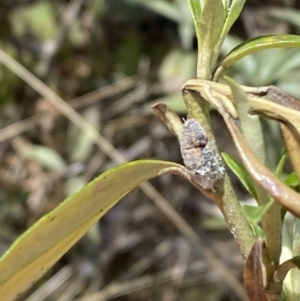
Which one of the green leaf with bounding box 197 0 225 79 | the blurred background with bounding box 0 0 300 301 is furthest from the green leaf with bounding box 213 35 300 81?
the blurred background with bounding box 0 0 300 301

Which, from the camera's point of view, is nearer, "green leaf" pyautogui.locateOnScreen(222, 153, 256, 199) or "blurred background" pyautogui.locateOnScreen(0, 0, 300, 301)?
"green leaf" pyautogui.locateOnScreen(222, 153, 256, 199)

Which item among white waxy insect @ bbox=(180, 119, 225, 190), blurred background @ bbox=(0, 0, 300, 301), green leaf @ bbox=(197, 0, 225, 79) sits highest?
green leaf @ bbox=(197, 0, 225, 79)

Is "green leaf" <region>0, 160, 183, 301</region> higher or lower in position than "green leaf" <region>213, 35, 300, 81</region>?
lower

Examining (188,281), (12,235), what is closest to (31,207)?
(12,235)

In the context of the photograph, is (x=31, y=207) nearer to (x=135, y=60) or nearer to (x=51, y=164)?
(x=51, y=164)

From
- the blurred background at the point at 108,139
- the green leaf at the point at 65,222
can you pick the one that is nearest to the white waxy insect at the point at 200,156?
the green leaf at the point at 65,222

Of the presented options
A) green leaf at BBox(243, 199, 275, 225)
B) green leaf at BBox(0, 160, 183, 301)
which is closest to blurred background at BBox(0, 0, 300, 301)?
green leaf at BBox(0, 160, 183, 301)

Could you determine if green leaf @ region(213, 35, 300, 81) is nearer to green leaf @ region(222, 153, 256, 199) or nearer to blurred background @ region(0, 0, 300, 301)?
green leaf @ region(222, 153, 256, 199)

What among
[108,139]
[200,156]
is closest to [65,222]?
[200,156]
